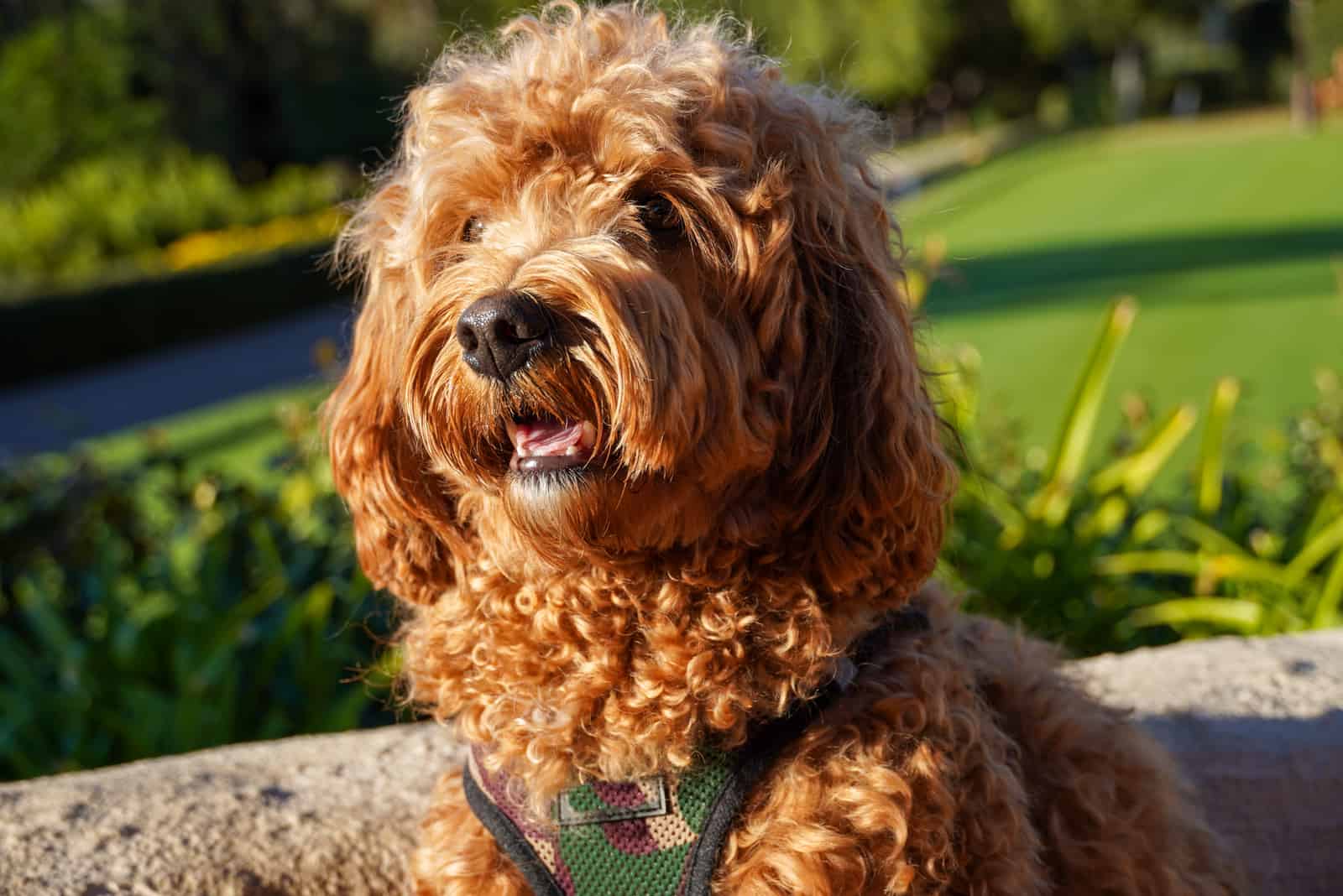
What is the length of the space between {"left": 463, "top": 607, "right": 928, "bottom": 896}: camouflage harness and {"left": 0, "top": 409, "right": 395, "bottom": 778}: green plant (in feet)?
5.17

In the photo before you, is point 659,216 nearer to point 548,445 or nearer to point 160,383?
point 548,445

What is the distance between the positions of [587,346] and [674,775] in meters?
0.72

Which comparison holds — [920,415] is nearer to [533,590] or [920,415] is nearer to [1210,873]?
[533,590]

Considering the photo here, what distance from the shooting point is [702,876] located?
215cm

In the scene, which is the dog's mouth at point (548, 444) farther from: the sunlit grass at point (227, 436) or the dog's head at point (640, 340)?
the sunlit grass at point (227, 436)

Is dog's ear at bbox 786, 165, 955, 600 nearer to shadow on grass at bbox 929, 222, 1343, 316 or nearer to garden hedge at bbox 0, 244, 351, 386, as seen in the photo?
shadow on grass at bbox 929, 222, 1343, 316

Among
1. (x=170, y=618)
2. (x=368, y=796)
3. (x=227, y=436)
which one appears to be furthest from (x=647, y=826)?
(x=227, y=436)

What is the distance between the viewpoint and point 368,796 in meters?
2.90

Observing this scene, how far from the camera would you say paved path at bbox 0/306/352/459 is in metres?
13.7

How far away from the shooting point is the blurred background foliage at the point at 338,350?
13.9 ft

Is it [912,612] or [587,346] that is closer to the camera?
[587,346]

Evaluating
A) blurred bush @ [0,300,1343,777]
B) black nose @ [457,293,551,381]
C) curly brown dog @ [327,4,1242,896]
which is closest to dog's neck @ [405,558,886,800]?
curly brown dog @ [327,4,1242,896]

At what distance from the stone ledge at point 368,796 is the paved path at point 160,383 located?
9.67 meters

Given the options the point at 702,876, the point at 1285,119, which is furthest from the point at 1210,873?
the point at 1285,119
